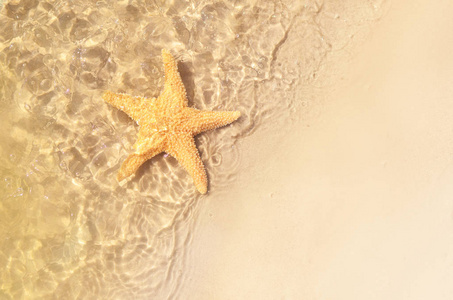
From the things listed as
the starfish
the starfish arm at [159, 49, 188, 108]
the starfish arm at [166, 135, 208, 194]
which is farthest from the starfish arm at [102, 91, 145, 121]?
the starfish arm at [166, 135, 208, 194]

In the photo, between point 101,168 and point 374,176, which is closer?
point 374,176

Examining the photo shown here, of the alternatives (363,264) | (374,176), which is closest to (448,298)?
(363,264)

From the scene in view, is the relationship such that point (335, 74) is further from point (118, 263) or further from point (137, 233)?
point (118, 263)

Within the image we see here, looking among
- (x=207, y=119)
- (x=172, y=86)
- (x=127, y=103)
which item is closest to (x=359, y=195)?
(x=207, y=119)

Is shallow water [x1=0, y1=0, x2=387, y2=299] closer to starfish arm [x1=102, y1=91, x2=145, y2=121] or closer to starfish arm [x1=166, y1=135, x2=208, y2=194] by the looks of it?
starfish arm [x1=166, y1=135, x2=208, y2=194]

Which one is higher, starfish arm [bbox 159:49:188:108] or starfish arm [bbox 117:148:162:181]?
starfish arm [bbox 159:49:188:108]

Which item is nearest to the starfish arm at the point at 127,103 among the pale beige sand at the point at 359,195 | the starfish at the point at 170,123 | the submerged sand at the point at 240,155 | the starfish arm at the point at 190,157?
the starfish at the point at 170,123

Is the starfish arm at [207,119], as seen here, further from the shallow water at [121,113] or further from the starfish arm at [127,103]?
the starfish arm at [127,103]
